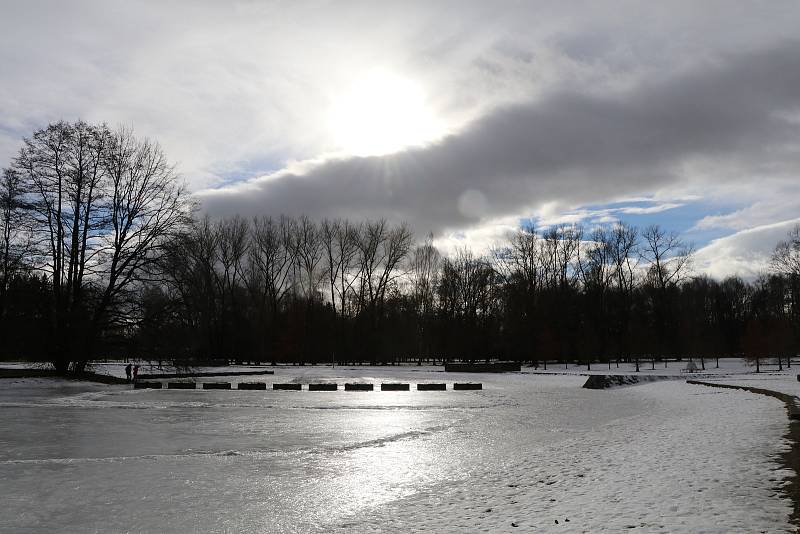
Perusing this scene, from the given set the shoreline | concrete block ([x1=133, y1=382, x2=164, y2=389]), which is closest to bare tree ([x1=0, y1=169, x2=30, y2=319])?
concrete block ([x1=133, y1=382, x2=164, y2=389])

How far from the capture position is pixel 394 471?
11.1 metres

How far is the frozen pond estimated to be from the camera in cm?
776

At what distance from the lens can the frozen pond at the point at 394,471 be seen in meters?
7.76

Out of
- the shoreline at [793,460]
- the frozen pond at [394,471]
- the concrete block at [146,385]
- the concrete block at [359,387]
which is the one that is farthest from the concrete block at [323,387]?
the shoreline at [793,460]

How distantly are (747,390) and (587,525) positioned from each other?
972 inches

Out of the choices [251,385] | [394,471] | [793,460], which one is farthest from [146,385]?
[793,460]

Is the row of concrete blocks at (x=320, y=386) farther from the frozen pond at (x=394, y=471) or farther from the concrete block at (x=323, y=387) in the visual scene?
the frozen pond at (x=394, y=471)

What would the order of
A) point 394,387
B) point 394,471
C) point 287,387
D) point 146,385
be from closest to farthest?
point 394,471 → point 394,387 → point 287,387 → point 146,385

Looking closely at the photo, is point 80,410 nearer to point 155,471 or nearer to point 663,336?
point 155,471

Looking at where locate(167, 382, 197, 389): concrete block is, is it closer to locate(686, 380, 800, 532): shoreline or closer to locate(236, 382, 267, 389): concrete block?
locate(236, 382, 267, 389): concrete block

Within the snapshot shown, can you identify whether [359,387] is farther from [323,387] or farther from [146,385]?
[146,385]

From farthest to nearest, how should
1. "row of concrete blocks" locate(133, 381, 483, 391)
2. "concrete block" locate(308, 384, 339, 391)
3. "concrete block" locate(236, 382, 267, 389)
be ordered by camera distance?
"concrete block" locate(236, 382, 267, 389) → "row of concrete blocks" locate(133, 381, 483, 391) → "concrete block" locate(308, 384, 339, 391)

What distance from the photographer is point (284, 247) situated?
291 feet

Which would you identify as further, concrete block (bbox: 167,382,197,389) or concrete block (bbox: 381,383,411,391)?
concrete block (bbox: 167,382,197,389)
